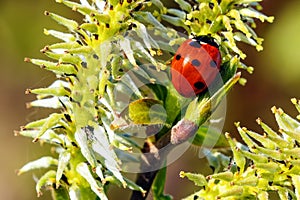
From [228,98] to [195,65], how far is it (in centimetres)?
292

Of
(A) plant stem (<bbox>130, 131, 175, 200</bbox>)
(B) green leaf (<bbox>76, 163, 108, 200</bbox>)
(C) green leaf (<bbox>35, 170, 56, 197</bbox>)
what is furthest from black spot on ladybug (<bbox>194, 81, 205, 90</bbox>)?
(C) green leaf (<bbox>35, 170, 56, 197</bbox>)

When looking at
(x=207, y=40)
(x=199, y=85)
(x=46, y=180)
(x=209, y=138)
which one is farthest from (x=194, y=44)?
(x=46, y=180)

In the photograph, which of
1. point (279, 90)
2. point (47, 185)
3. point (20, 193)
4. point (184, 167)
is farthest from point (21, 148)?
point (47, 185)

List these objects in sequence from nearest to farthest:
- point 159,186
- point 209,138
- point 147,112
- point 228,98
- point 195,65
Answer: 1. point 147,112
2. point 195,65
3. point 209,138
4. point 159,186
5. point 228,98

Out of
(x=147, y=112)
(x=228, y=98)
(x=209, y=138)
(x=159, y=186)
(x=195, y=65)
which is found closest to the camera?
(x=147, y=112)

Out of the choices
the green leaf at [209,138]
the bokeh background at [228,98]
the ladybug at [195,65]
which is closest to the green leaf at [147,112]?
the ladybug at [195,65]

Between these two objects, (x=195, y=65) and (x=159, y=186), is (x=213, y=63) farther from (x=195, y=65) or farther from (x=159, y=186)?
(x=159, y=186)

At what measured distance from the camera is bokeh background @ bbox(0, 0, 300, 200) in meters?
5.23

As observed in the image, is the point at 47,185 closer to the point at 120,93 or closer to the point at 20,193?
the point at 120,93

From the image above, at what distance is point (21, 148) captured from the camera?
5.61m

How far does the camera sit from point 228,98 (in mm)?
5105

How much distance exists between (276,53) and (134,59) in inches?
135

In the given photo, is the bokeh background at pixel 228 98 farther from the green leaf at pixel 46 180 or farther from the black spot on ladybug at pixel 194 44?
the black spot on ladybug at pixel 194 44

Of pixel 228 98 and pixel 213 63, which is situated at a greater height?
pixel 213 63
